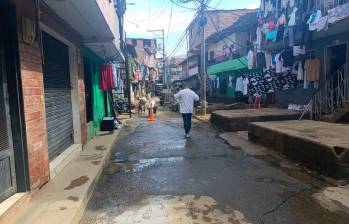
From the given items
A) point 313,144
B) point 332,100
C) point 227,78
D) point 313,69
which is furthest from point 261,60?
point 313,144

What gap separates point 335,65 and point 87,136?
30.7 ft

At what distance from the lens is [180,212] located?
3.98 meters

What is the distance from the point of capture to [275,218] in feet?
12.2

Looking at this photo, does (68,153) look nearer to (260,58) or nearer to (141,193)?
(141,193)

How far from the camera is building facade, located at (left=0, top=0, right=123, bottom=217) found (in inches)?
152

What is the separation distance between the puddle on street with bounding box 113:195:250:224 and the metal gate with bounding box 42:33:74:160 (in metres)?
2.47

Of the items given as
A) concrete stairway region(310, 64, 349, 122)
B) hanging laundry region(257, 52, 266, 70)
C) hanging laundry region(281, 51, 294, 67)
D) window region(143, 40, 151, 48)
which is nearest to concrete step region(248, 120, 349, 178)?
concrete stairway region(310, 64, 349, 122)

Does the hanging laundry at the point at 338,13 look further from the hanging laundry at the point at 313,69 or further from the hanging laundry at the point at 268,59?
the hanging laundry at the point at 268,59

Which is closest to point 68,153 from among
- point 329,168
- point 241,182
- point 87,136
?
point 87,136

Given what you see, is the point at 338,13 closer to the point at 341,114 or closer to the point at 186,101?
the point at 341,114

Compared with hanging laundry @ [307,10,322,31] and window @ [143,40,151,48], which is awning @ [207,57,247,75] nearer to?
hanging laundry @ [307,10,322,31]

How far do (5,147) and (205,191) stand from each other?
9.73 ft

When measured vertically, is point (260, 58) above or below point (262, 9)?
below

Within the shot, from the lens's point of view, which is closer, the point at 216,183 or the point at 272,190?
the point at 272,190
